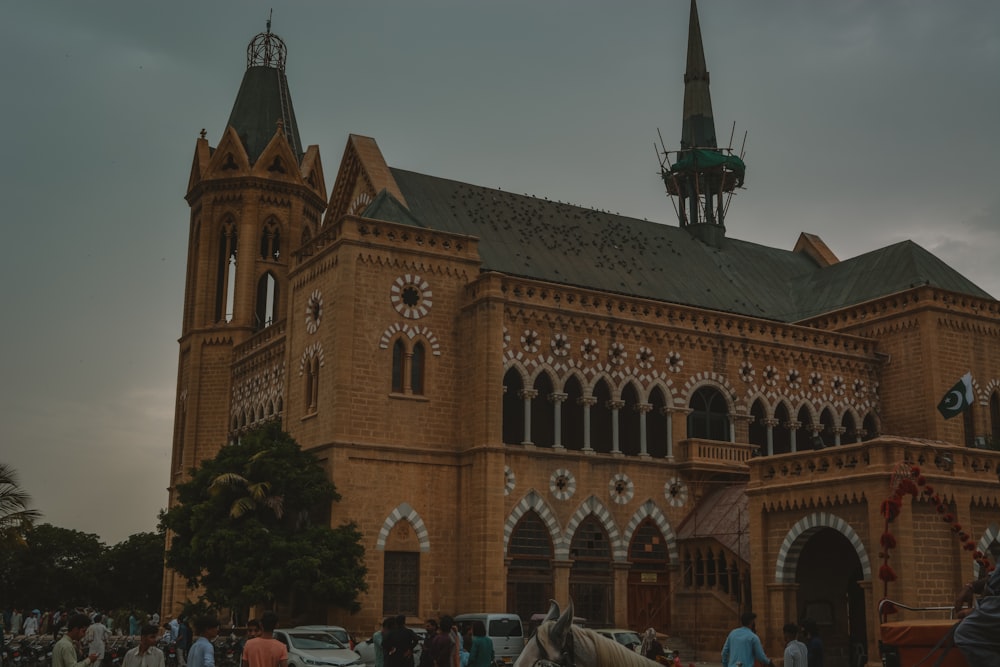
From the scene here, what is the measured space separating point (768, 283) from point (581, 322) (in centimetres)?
1449

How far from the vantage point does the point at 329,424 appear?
110ft

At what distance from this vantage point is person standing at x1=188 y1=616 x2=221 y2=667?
11719mm

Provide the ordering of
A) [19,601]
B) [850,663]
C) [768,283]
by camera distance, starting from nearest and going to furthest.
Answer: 1. [850,663]
2. [768,283]
3. [19,601]

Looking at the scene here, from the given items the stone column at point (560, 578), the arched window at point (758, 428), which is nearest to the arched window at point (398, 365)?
the stone column at point (560, 578)

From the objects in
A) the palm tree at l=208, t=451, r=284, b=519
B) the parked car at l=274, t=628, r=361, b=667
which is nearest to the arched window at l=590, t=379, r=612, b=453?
the palm tree at l=208, t=451, r=284, b=519

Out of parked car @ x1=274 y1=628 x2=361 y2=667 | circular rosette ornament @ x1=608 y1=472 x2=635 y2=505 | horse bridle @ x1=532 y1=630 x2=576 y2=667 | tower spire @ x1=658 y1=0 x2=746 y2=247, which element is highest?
tower spire @ x1=658 y1=0 x2=746 y2=247

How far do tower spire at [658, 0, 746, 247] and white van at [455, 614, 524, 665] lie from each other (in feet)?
87.2

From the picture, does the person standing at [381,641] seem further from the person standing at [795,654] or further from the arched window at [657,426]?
the arched window at [657,426]

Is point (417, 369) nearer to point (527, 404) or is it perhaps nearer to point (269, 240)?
point (527, 404)

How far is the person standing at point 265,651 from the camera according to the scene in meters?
11.4

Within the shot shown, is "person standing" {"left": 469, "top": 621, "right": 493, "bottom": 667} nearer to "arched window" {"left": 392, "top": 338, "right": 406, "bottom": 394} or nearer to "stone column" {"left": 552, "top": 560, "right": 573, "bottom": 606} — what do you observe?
"stone column" {"left": 552, "top": 560, "right": 573, "bottom": 606}

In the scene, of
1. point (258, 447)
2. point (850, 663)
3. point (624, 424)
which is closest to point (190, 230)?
point (258, 447)

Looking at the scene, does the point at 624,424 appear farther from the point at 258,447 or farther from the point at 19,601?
the point at 19,601

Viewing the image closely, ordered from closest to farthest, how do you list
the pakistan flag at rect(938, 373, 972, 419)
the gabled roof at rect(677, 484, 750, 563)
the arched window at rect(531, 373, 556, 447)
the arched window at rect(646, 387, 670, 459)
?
the pakistan flag at rect(938, 373, 972, 419) < the gabled roof at rect(677, 484, 750, 563) < the arched window at rect(531, 373, 556, 447) < the arched window at rect(646, 387, 670, 459)
